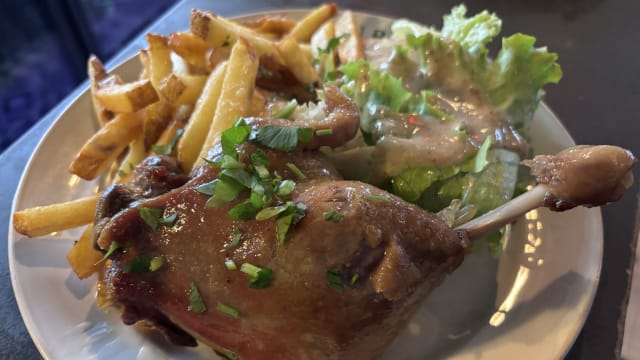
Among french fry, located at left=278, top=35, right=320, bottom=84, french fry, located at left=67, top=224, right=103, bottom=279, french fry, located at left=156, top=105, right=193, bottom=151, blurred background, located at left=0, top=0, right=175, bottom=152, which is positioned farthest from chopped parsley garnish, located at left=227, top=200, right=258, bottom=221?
blurred background, located at left=0, top=0, right=175, bottom=152

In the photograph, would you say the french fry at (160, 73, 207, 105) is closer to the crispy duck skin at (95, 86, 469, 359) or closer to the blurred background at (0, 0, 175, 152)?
the crispy duck skin at (95, 86, 469, 359)

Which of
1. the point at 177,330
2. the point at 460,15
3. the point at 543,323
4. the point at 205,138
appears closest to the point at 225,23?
the point at 205,138

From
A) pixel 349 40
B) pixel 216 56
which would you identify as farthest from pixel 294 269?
pixel 349 40

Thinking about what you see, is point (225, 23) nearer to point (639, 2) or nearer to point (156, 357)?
point (156, 357)

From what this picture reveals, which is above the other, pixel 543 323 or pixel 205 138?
pixel 205 138

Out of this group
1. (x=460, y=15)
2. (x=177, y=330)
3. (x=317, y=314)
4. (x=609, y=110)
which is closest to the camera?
(x=317, y=314)

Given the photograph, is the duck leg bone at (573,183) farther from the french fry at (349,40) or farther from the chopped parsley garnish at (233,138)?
the french fry at (349,40)

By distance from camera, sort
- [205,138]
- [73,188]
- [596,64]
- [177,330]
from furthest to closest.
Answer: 1. [596,64]
2. [73,188]
3. [205,138]
4. [177,330]
